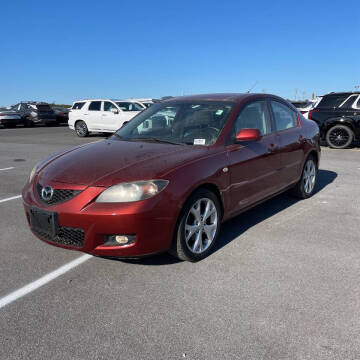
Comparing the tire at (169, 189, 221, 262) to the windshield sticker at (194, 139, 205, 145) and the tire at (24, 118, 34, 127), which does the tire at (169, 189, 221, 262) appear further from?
the tire at (24, 118, 34, 127)

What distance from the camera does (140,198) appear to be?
303cm

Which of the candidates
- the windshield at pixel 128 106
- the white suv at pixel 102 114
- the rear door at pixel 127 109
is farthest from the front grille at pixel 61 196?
the windshield at pixel 128 106

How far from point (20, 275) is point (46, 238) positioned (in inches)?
14.8

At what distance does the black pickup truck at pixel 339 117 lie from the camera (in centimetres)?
1115

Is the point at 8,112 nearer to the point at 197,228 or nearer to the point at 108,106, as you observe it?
the point at 108,106

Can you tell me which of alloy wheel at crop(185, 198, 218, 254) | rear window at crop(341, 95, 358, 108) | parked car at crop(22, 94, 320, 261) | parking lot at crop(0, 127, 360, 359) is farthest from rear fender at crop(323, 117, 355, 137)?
alloy wheel at crop(185, 198, 218, 254)

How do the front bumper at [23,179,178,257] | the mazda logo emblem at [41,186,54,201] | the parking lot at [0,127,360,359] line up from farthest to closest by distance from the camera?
the mazda logo emblem at [41,186,54,201], the front bumper at [23,179,178,257], the parking lot at [0,127,360,359]

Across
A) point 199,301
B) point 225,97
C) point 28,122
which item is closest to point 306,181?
point 225,97

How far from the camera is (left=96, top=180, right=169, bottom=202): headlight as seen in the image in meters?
3.03

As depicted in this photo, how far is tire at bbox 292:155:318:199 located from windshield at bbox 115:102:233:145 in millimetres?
1985

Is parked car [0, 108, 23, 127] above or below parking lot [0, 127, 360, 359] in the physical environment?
above

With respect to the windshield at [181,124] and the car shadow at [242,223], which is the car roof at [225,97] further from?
the car shadow at [242,223]

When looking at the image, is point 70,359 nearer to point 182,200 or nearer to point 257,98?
point 182,200

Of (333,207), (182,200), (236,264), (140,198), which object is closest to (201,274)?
(236,264)
